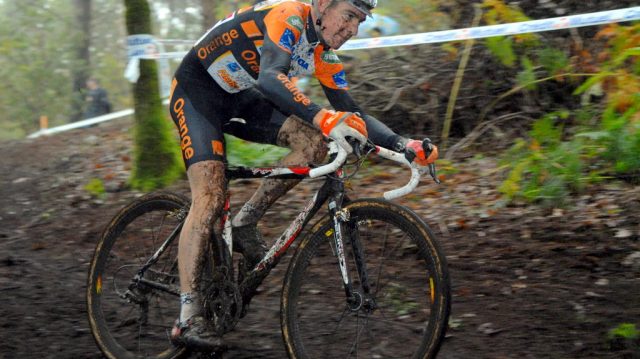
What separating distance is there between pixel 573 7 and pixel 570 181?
2911 mm

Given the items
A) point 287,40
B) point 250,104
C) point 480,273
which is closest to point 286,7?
point 287,40

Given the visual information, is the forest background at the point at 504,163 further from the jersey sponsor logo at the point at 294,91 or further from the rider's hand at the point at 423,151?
the jersey sponsor logo at the point at 294,91

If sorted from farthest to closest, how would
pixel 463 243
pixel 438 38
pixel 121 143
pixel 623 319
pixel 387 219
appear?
pixel 121 143, pixel 438 38, pixel 463 243, pixel 623 319, pixel 387 219

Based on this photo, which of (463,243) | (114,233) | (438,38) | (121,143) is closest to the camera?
(114,233)

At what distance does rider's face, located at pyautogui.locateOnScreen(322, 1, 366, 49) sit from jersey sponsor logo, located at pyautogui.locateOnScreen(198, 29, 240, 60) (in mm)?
548

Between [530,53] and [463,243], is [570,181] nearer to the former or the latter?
[463,243]

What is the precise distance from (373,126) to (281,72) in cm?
65

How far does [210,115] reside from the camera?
4.30 meters

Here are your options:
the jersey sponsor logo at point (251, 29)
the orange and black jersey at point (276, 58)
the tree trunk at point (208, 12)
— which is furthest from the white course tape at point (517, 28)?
the tree trunk at point (208, 12)

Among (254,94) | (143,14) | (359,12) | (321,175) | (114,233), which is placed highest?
(143,14)

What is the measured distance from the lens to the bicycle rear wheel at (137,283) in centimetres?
456

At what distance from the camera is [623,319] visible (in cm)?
438

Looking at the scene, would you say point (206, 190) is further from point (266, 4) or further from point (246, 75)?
point (266, 4)

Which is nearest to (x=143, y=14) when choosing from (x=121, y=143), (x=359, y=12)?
(x=121, y=143)
